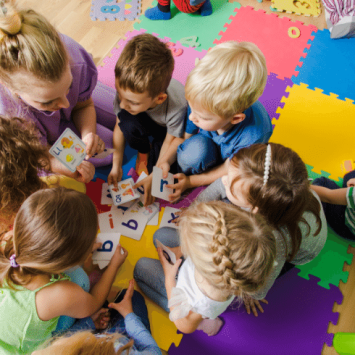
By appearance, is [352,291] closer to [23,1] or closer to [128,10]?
[128,10]

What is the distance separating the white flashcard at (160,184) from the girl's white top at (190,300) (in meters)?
0.50

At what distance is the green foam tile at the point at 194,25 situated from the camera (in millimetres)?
2229

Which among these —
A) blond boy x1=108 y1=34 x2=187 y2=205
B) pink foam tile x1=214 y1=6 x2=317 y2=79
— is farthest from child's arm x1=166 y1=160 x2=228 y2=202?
pink foam tile x1=214 y1=6 x2=317 y2=79

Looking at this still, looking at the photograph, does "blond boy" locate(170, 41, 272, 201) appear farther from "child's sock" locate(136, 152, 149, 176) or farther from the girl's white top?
the girl's white top

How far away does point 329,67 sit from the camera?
82.9 inches

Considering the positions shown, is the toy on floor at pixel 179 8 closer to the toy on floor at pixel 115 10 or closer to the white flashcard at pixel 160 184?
the toy on floor at pixel 115 10

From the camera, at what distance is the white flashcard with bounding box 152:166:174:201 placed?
158 centimetres

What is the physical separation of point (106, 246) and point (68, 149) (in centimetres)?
59

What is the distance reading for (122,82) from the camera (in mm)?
1325

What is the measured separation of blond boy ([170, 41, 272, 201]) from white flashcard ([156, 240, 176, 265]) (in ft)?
1.58

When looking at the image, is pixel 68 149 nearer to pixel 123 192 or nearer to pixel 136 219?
pixel 123 192

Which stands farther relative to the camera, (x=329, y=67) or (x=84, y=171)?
(x=329, y=67)

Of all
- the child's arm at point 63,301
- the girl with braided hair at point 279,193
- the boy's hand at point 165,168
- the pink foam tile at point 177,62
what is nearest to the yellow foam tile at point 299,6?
the pink foam tile at point 177,62

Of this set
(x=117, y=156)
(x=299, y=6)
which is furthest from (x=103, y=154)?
(x=299, y=6)
